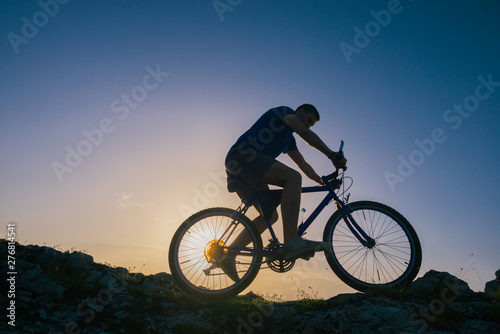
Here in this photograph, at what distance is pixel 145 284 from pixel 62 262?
5.14ft

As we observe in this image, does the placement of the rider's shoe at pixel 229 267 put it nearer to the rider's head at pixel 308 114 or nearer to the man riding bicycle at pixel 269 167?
the man riding bicycle at pixel 269 167

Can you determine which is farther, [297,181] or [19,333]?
[297,181]

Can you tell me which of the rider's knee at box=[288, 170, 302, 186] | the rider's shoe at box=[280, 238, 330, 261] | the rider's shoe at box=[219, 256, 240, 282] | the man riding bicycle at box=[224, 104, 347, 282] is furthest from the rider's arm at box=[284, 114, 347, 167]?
the rider's shoe at box=[219, 256, 240, 282]

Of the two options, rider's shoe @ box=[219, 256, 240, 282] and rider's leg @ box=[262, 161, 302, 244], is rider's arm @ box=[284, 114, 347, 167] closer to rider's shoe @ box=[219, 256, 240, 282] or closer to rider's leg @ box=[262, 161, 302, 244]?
rider's leg @ box=[262, 161, 302, 244]

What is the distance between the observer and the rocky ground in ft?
9.97

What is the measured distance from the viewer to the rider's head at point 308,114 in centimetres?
471

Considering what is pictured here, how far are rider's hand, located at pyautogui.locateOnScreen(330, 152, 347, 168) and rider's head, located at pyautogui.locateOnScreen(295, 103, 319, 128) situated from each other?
0.92m

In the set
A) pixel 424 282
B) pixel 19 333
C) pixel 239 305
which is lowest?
pixel 19 333

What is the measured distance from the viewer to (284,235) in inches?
156

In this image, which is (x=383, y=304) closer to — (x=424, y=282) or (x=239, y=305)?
(x=424, y=282)

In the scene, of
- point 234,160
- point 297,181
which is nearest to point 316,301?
point 297,181

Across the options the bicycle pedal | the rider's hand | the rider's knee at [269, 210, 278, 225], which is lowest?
the bicycle pedal

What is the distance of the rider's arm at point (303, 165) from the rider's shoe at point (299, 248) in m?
1.25

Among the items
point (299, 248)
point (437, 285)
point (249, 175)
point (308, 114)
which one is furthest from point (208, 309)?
point (308, 114)
